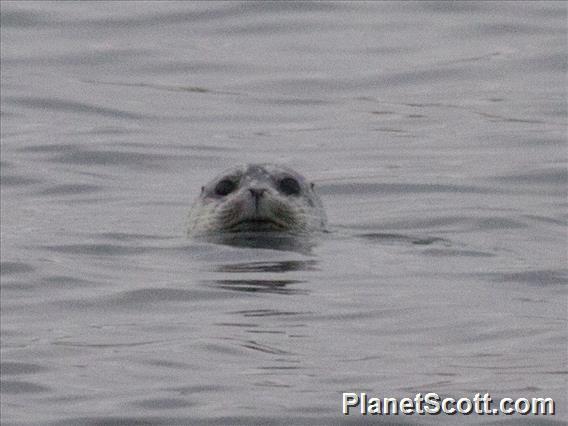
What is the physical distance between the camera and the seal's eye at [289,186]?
1488 centimetres

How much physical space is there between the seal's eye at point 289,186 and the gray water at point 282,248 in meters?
0.43

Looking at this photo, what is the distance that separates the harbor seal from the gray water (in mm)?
230

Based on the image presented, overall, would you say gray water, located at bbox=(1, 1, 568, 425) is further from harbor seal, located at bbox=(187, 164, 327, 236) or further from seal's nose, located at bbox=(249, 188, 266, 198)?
seal's nose, located at bbox=(249, 188, 266, 198)

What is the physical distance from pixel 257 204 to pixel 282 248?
403 millimetres

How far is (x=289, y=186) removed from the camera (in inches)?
587

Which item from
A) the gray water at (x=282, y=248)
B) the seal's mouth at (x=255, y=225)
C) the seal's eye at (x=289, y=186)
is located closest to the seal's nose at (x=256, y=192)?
the seal's mouth at (x=255, y=225)

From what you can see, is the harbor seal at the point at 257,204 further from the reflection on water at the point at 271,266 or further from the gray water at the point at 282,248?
the reflection on water at the point at 271,266

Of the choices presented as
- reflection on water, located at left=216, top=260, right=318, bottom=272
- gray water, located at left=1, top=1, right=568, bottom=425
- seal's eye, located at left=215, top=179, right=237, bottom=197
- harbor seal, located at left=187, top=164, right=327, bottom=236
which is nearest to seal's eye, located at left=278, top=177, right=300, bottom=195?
harbor seal, located at left=187, top=164, right=327, bottom=236

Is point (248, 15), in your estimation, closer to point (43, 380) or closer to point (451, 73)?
point (451, 73)

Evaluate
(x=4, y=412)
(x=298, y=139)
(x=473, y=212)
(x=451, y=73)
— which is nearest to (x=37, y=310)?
(x=4, y=412)

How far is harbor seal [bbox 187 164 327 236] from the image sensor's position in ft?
47.1

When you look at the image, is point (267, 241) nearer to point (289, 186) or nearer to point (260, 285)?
point (289, 186)

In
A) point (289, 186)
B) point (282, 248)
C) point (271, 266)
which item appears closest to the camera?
point (271, 266)

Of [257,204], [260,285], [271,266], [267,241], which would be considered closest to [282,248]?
[267,241]
